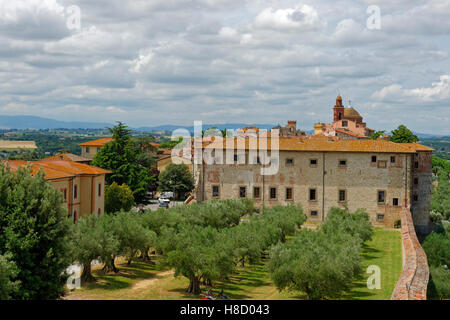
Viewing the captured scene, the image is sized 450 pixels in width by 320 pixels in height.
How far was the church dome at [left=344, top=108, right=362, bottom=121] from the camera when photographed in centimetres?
10962

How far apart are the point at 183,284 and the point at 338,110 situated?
85.5 m

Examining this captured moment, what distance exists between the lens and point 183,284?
1095 inches

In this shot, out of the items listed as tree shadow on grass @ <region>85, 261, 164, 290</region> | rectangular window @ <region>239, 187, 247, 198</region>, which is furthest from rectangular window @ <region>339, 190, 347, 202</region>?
tree shadow on grass @ <region>85, 261, 164, 290</region>

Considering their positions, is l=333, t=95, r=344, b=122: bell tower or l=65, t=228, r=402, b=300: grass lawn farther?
l=333, t=95, r=344, b=122: bell tower

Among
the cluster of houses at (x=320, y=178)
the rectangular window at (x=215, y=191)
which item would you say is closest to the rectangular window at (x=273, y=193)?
the cluster of houses at (x=320, y=178)

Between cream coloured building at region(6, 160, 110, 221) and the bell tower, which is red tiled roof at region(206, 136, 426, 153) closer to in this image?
cream coloured building at region(6, 160, 110, 221)

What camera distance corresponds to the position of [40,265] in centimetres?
1883

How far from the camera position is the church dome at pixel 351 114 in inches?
4316

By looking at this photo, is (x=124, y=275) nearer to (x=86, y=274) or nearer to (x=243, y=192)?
(x=86, y=274)

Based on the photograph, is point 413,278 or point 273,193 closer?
point 413,278

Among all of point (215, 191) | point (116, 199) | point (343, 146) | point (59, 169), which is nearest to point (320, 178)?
point (343, 146)

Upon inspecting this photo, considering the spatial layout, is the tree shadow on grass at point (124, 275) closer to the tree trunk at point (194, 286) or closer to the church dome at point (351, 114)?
the tree trunk at point (194, 286)

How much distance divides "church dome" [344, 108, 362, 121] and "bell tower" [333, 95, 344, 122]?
2.60 meters
